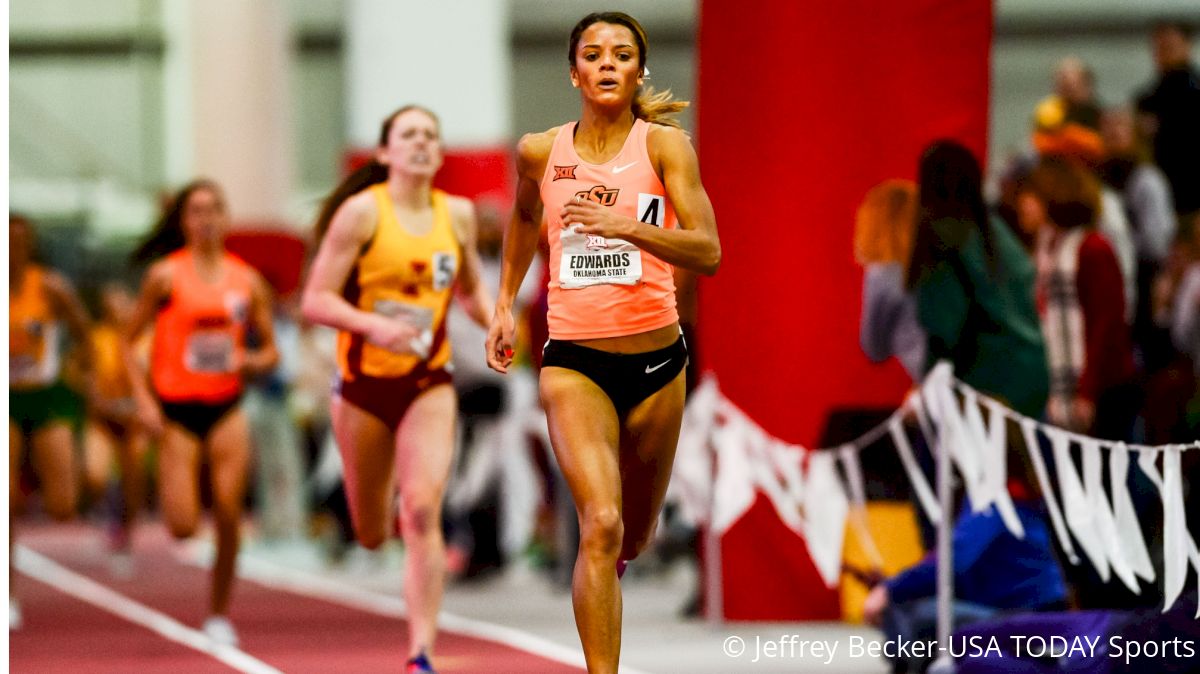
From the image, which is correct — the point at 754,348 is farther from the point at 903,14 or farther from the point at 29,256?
the point at 29,256

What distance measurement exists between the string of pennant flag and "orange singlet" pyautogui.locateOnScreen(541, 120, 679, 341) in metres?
1.56

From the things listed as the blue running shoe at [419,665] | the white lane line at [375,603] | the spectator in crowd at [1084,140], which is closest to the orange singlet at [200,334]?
the white lane line at [375,603]

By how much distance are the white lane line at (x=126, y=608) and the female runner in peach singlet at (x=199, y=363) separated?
8.2 inches

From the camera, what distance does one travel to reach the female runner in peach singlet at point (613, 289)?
6297 millimetres

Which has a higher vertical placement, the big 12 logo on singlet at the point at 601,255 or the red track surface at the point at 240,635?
the big 12 logo on singlet at the point at 601,255

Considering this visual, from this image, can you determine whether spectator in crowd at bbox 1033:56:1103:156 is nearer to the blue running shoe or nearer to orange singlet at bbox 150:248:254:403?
orange singlet at bbox 150:248:254:403

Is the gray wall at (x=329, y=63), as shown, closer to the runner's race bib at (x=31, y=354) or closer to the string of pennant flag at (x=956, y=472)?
the runner's race bib at (x=31, y=354)

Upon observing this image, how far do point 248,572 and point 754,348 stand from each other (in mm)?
6184

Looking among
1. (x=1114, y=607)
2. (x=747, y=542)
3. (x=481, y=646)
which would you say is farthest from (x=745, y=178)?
(x=1114, y=607)

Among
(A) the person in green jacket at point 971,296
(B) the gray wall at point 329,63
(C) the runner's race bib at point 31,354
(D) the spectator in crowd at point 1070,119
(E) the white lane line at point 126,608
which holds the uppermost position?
(B) the gray wall at point 329,63

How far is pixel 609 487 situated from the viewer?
20.7ft

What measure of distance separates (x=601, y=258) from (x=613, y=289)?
0.34ft

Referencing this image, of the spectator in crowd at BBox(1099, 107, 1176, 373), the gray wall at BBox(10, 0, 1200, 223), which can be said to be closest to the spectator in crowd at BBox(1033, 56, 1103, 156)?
the spectator in crowd at BBox(1099, 107, 1176, 373)

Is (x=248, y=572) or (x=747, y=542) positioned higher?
(x=747, y=542)
